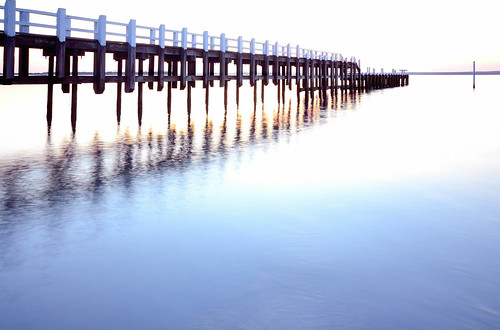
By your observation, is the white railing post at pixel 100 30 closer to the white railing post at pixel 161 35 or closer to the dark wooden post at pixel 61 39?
the dark wooden post at pixel 61 39

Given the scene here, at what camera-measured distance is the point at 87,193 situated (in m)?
8.40

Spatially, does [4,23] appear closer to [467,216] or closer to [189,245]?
[189,245]

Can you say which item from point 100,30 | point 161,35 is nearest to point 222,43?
point 161,35

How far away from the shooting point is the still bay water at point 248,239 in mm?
4047

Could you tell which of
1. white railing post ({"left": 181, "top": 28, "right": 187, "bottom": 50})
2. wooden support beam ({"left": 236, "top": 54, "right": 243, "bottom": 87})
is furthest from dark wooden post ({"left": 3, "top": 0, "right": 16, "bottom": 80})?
wooden support beam ({"left": 236, "top": 54, "right": 243, "bottom": 87})

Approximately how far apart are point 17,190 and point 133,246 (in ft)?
12.4

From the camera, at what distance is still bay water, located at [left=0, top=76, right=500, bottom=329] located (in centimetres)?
405

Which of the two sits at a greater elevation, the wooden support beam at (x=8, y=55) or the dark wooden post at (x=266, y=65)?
the dark wooden post at (x=266, y=65)

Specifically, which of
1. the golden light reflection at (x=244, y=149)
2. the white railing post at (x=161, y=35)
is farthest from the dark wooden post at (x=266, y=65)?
the white railing post at (x=161, y=35)

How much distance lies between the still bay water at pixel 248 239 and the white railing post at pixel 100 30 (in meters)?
4.50

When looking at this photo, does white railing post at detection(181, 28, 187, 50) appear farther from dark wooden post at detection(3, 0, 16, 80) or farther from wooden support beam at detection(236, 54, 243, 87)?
dark wooden post at detection(3, 0, 16, 80)

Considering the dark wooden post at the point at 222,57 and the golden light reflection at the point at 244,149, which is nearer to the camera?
the golden light reflection at the point at 244,149

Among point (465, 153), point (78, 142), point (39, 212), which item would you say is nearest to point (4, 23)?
point (78, 142)

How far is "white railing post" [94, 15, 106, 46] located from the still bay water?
4.50 m
